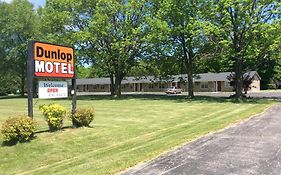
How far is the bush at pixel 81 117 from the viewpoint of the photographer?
14586 mm

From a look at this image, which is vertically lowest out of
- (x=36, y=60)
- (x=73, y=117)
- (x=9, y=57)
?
(x=73, y=117)

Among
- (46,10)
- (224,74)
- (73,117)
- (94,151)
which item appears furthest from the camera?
(224,74)

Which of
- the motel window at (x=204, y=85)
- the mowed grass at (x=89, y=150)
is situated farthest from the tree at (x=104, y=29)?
the motel window at (x=204, y=85)

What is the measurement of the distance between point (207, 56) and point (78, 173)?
107ft

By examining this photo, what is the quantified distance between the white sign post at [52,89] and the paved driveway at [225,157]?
597 centimetres

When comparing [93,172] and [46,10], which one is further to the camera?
[46,10]

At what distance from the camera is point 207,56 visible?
39.2 metres

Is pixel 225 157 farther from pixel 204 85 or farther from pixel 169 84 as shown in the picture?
pixel 169 84

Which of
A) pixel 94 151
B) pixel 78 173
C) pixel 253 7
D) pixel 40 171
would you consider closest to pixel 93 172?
pixel 78 173

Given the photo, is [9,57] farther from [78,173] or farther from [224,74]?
[78,173]

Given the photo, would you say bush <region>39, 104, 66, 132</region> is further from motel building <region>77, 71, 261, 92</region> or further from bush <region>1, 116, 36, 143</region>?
motel building <region>77, 71, 261, 92</region>

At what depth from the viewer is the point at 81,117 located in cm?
1468

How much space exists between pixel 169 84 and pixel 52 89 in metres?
63.8

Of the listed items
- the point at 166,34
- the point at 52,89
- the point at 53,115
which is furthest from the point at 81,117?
the point at 166,34
